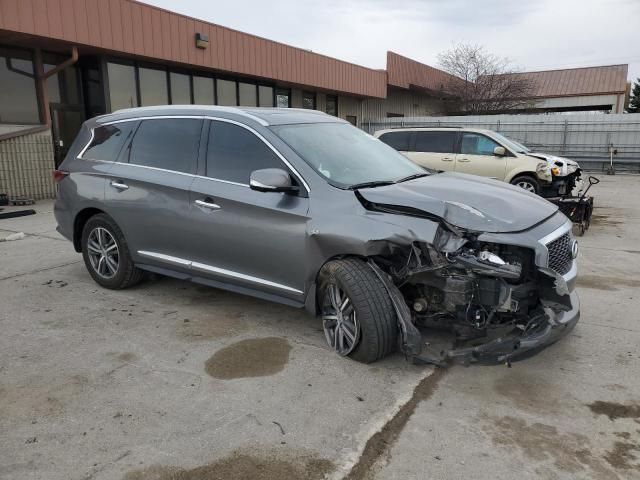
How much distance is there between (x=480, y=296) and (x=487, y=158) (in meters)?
9.23

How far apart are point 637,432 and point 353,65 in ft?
69.2

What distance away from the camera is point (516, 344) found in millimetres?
3166

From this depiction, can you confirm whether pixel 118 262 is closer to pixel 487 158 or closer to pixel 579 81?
pixel 487 158

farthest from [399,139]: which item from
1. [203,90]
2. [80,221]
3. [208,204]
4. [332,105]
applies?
[332,105]

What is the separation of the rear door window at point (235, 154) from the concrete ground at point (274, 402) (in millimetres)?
1283

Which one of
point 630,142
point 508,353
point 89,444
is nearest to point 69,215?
point 89,444

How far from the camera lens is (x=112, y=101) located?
13484 millimetres

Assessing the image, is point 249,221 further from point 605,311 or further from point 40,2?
point 40,2

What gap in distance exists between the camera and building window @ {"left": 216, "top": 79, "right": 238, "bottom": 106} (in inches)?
659

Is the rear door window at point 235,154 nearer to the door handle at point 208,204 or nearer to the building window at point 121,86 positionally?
the door handle at point 208,204

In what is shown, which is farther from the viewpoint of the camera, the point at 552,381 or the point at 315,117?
the point at 315,117

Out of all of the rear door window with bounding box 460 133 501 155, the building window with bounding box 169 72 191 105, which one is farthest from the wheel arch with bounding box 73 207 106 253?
the building window with bounding box 169 72 191 105

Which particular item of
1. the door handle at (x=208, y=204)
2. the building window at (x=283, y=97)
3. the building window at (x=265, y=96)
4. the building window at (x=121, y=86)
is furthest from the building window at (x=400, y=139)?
the door handle at (x=208, y=204)

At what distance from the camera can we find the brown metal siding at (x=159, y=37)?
35.1 feet
